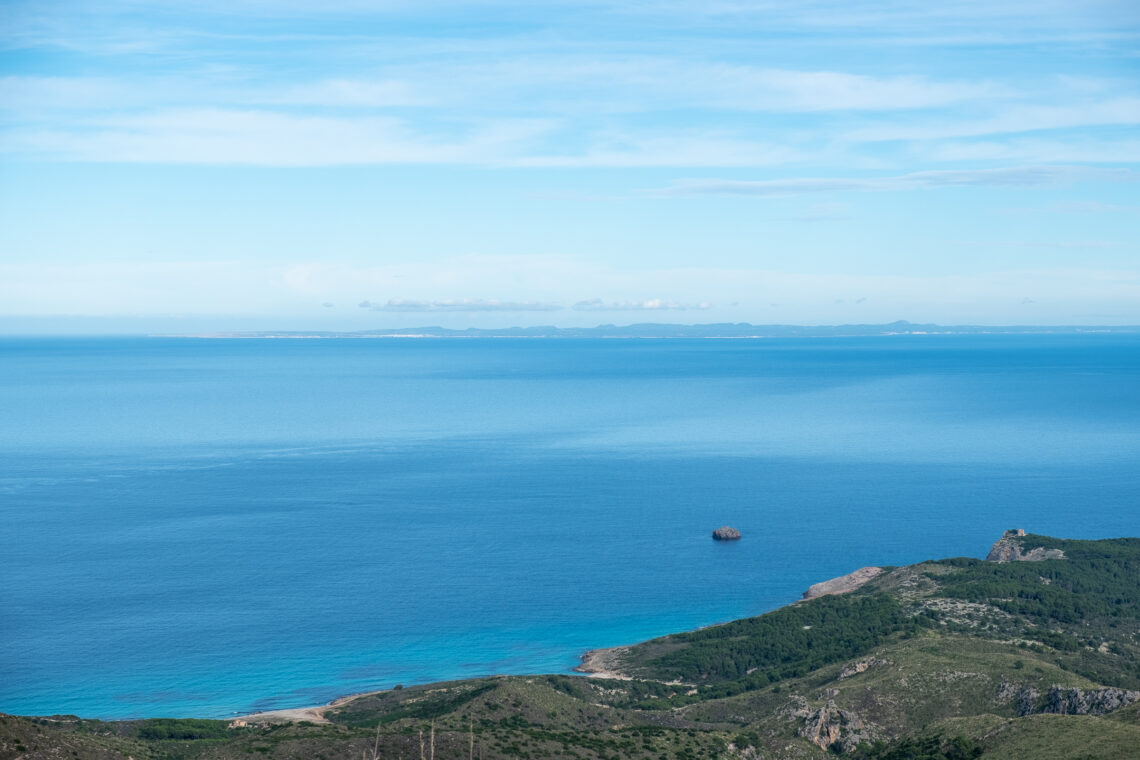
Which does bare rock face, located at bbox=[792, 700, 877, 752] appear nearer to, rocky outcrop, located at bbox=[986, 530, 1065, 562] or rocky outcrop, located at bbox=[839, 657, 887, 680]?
rocky outcrop, located at bbox=[839, 657, 887, 680]

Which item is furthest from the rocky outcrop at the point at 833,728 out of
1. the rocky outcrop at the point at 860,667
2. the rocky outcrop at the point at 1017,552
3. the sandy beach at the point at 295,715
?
the rocky outcrop at the point at 1017,552

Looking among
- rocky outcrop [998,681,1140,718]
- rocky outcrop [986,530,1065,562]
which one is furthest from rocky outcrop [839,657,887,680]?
rocky outcrop [986,530,1065,562]

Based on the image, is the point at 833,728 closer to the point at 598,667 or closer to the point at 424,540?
the point at 598,667

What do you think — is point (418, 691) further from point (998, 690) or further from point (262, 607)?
point (998, 690)

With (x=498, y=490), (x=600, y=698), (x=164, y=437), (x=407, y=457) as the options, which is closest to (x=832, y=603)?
(x=600, y=698)

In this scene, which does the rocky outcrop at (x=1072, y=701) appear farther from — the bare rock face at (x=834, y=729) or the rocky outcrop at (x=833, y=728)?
the bare rock face at (x=834, y=729)

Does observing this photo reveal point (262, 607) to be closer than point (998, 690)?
No
